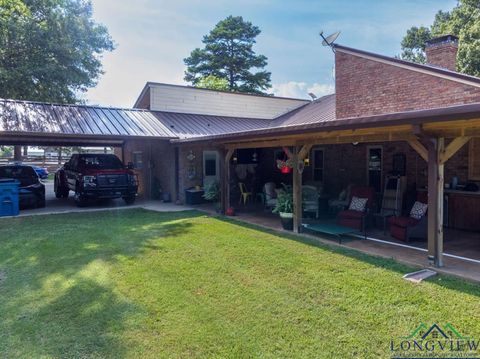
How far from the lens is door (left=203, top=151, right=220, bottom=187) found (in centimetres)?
1302

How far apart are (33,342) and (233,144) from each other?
6.83 metres

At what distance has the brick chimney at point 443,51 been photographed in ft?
34.6

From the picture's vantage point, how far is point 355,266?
206 inches

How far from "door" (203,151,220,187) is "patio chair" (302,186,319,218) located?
4611 mm

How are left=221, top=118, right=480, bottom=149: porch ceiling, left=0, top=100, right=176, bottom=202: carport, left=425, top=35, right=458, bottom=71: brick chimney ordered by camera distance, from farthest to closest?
left=425, top=35, right=458, bottom=71: brick chimney < left=0, top=100, right=176, bottom=202: carport < left=221, top=118, right=480, bottom=149: porch ceiling

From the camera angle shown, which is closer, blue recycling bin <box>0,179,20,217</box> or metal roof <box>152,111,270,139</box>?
blue recycling bin <box>0,179,20,217</box>

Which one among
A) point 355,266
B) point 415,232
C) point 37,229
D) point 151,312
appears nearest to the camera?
point 151,312

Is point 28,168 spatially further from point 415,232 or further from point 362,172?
point 415,232

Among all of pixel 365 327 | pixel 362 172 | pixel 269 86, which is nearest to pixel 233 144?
pixel 362 172

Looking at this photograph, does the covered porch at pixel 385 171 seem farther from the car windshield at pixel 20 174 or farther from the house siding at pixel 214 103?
the car windshield at pixel 20 174

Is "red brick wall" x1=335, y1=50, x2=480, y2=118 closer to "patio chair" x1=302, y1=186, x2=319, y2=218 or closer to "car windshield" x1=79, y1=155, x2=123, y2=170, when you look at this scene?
"patio chair" x1=302, y1=186, x2=319, y2=218

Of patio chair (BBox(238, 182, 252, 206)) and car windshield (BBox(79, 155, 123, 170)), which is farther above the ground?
car windshield (BBox(79, 155, 123, 170))

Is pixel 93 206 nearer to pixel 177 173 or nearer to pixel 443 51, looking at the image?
pixel 177 173

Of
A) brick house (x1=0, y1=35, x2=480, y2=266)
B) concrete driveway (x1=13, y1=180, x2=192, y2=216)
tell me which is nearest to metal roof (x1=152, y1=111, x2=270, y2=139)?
brick house (x1=0, y1=35, x2=480, y2=266)
